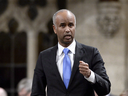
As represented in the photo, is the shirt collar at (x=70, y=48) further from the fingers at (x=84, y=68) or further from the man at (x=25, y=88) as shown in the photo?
the man at (x=25, y=88)

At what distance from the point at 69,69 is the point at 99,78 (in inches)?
9.4

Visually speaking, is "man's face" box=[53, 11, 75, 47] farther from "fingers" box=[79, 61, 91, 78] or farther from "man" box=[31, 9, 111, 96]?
"fingers" box=[79, 61, 91, 78]

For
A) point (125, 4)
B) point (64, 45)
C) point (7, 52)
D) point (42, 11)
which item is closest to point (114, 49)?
point (125, 4)

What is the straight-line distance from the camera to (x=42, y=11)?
23.1ft

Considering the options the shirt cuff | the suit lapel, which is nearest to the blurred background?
the suit lapel

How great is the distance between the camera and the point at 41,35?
7086 millimetres

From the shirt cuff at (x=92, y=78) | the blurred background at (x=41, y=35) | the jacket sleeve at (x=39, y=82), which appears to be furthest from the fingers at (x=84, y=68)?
the blurred background at (x=41, y=35)

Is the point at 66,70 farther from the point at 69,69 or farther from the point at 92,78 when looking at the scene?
the point at 92,78

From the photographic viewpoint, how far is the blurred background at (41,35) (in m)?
6.69

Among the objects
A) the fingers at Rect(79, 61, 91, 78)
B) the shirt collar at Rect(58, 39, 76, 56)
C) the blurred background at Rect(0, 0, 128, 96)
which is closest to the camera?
the fingers at Rect(79, 61, 91, 78)

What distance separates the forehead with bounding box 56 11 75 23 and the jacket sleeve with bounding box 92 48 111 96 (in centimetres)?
31

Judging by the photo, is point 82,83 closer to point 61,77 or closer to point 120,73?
point 61,77

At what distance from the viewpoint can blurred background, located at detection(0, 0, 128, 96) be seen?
6688mm

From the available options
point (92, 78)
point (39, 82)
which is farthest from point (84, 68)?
point (39, 82)
